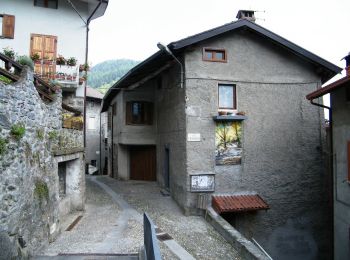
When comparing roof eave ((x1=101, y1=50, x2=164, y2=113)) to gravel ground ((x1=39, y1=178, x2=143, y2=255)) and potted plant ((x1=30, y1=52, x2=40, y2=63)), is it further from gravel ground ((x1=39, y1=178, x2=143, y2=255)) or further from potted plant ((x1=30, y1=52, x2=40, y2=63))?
gravel ground ((x1=39, y1=178, x2=143, y2=255))

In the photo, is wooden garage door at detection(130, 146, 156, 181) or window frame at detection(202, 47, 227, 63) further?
wooden garage door at detection(130, 146, 156, 181)

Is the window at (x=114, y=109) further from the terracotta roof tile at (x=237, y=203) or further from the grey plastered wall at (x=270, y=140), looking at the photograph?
the terracotta roof tile at (x=237, y=203)

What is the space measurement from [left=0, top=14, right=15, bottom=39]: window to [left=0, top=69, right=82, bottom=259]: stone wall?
654 cm

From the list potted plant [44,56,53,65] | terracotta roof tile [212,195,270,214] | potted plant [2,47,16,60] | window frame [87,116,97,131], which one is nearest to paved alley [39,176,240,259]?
terracotta roof tile [212,195,270,214]

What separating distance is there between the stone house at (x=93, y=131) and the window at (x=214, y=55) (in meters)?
19.5

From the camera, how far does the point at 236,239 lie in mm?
8820

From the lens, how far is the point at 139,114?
727 inches

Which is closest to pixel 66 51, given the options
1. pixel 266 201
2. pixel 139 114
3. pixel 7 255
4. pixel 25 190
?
pixel 139 114

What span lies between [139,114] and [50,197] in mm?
10405

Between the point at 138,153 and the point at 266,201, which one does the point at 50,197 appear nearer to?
the point at 266,201

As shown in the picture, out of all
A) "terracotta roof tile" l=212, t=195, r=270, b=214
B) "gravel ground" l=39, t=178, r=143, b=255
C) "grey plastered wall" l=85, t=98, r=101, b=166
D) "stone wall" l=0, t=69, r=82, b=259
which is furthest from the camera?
"grey plastered wall" l=85, t=98, r=101, b=166

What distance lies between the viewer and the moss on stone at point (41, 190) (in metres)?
7.52

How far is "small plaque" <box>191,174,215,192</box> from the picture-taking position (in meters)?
11.5

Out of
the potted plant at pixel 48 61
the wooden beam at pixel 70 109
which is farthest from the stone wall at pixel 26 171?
the potted plant at pixel 48 61
